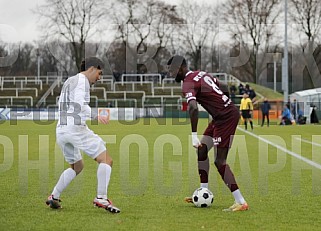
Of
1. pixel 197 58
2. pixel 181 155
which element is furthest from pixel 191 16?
pixel 181 155

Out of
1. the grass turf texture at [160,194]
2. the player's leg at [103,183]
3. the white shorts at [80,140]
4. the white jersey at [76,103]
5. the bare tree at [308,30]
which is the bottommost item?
the grass turf texture at [160,194]

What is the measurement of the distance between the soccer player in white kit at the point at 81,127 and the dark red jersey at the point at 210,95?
1.33 m

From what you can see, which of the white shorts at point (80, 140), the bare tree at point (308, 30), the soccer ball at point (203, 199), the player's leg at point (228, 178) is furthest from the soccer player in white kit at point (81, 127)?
the bare tree at point (308, 30)

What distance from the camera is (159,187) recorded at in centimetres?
1219

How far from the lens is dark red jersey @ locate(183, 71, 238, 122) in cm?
960

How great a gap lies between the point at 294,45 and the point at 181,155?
186 feet

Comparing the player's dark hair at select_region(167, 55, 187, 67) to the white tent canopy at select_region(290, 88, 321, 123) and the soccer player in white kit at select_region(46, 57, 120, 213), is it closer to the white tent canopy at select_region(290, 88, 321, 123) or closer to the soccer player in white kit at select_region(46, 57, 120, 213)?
the soccer player in white kit at select_region(46, 57, 120, 213)

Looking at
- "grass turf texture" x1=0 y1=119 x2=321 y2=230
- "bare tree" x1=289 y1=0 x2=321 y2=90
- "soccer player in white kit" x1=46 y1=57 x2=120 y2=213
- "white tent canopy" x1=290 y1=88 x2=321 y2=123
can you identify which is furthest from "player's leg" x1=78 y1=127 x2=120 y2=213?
"bare tree" x1=289 y1=0 x2=321 y2=90

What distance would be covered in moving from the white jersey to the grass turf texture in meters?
1.29

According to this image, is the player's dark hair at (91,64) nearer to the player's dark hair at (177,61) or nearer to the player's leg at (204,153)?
the player's dark hair at (177,61)

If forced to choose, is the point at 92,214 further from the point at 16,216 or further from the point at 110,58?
the point at 110,58

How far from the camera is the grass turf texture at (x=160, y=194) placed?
8.50 meters

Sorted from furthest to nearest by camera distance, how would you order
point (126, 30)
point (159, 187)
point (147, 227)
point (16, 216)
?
point (126, 30), point (159, 187), point (16, 216), point (147, 227)

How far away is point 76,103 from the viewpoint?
922cm
